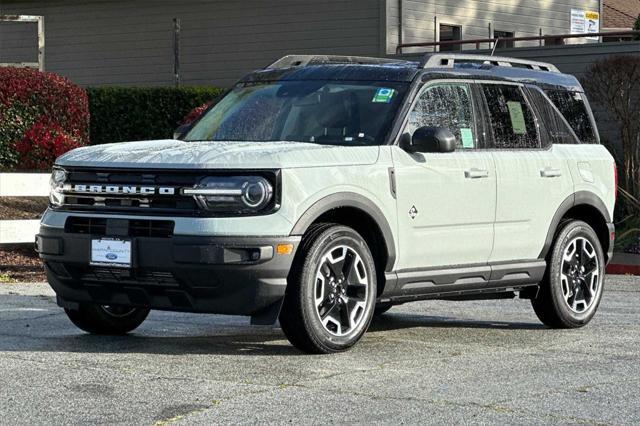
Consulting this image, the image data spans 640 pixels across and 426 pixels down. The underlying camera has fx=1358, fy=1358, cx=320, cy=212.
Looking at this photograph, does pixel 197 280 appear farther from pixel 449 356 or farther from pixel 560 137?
pixel 560 137

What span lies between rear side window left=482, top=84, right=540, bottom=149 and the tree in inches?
410

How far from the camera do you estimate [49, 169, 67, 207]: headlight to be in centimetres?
845

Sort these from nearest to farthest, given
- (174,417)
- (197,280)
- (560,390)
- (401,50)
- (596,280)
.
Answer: (174,417) → (560,390) → (197,280) → (596,280) → (401,50)

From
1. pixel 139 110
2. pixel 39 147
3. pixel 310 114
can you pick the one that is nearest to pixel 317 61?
pixel 310 114

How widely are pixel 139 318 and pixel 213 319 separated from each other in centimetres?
103

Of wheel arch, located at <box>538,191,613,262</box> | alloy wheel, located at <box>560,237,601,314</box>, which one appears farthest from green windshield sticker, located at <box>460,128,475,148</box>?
alloy wheel, located at <box>560,237,601,314</box>

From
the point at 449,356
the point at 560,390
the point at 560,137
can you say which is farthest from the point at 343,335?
the point at 560,137

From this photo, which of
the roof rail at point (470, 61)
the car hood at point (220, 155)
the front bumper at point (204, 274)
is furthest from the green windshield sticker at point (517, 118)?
the front bumper at point (204, 274)

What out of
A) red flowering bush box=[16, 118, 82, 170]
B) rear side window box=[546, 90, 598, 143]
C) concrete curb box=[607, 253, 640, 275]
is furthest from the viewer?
red flowering bush box=[16, 118, 82, 170]

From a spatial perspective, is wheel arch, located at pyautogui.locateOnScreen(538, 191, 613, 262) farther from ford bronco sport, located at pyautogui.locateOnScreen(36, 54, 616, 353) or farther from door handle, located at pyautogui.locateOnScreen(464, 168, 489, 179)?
door handle, located at pyautogui.locateOnScreen(464, 168, 489, 179)

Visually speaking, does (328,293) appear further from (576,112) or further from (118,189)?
(576,112)

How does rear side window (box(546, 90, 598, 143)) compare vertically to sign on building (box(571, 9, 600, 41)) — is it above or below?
below

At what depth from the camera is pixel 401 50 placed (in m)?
26.4

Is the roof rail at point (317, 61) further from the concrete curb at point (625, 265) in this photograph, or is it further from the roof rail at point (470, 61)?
the concrete curb at point (625, 265)
